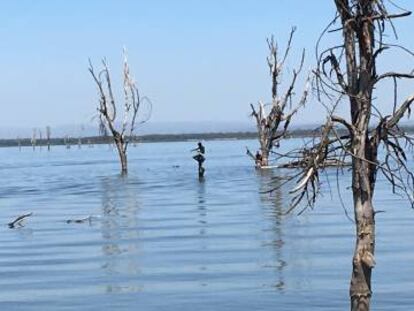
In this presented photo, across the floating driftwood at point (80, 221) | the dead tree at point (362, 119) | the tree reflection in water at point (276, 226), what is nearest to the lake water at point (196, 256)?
the tree reflection in water at point (276, 226)

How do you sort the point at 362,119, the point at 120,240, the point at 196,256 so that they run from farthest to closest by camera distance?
the point at 120,240 < the point at 196,256 < the point at 362,119

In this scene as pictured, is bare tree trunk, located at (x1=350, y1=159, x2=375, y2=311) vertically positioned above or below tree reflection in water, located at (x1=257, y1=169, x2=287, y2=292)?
above

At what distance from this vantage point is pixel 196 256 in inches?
607

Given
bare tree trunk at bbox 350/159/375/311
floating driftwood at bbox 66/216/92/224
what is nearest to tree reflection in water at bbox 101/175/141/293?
floating driftwood at bbox 66/216/92/224

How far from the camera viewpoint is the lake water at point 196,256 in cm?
1188

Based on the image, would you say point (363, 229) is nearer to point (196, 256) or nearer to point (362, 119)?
point (362, 119)

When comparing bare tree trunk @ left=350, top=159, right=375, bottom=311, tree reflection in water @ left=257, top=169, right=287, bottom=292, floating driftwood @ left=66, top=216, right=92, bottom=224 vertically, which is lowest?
floating driftwood @ left=66, top=216, right=92, bottom=224

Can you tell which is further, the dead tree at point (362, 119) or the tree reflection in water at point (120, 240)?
the tree reflection in water at point (120, 240)

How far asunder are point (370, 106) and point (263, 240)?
35.0ft

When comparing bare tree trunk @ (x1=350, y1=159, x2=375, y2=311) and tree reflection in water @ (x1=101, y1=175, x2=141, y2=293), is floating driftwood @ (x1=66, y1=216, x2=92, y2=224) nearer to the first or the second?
tree reflection in water @ (x1=101, y1=175, x2=141, y2=293)

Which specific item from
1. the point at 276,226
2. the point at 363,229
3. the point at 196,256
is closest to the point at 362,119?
the point at 363,229

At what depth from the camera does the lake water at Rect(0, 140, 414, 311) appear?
1188 cm

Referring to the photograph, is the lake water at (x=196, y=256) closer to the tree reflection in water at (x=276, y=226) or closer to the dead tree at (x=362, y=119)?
the tree reflection in water at (x=276, y=226)

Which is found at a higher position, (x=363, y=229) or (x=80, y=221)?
(x=363, y=229)
